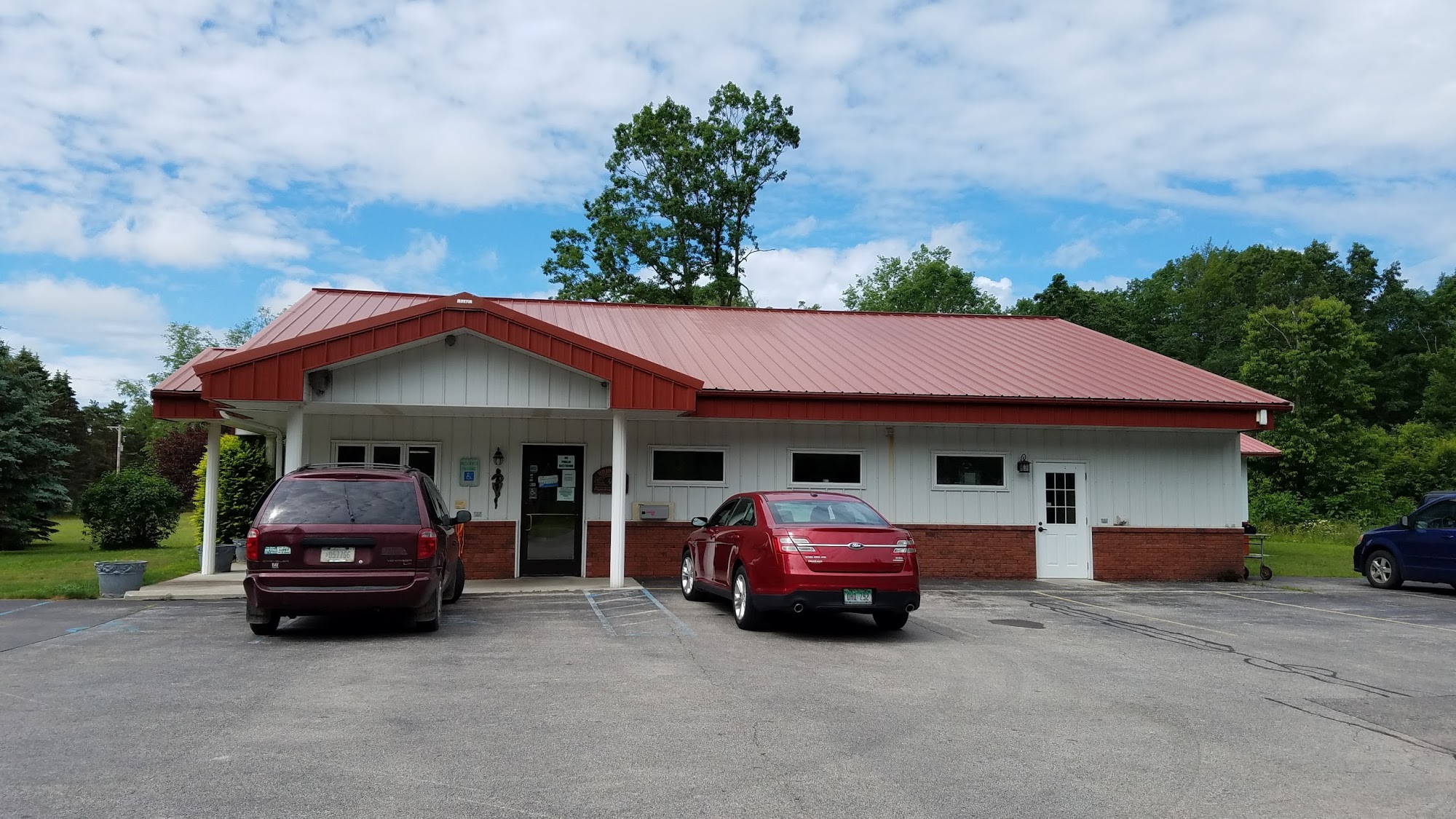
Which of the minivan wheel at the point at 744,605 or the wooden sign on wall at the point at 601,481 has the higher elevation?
the wooden sign on wall at the point at 601,481

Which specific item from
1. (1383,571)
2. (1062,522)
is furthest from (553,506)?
(1383,571)

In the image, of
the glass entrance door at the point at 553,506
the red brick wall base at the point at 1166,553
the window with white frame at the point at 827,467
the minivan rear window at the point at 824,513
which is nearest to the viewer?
the minivan rear window at the point at 824,513

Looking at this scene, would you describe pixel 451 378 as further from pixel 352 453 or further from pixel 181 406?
pixel 181 406

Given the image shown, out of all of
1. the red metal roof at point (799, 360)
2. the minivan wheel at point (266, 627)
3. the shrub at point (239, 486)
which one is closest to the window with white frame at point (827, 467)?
the red metal roof at point (799, 360)

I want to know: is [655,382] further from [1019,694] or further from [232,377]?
[1019,694]

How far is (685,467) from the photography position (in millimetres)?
16234

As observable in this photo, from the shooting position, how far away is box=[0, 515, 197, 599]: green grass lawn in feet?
43.4

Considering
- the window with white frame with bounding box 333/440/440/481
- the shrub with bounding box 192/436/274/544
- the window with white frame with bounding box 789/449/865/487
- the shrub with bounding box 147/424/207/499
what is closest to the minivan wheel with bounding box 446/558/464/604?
the window with white frame with bounding box 333/440/440/481

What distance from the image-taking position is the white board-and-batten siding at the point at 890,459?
Result: 1552 cm

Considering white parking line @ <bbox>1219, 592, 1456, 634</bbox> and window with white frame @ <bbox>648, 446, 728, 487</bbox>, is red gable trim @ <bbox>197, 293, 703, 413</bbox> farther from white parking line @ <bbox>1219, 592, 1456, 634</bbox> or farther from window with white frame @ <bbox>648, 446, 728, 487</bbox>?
white parking line @ <bbox>1219, 592, 1456, 634</bbox>

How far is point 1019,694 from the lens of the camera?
740cm

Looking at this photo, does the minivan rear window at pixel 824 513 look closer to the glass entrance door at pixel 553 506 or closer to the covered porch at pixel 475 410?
the covered porch at pixel 475 410

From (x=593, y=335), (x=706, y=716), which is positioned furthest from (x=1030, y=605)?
(x=593, y=335)

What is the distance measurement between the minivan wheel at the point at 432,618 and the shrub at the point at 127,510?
1822 centimetres
